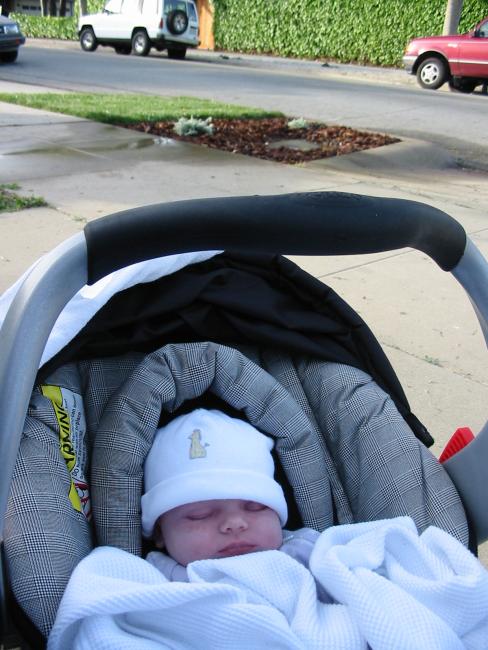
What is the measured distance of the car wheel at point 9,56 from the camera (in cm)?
1617

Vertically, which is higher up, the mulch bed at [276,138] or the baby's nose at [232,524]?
the mulch bed at [276,138]

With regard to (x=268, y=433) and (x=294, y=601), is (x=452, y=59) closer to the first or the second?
(x=268, y=433)

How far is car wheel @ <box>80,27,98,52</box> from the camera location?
22234 millimetres

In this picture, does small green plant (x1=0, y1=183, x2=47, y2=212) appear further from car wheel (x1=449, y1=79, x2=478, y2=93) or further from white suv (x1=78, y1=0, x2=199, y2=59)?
white suv (x1=78, y1=0, x2=199, y2=59)

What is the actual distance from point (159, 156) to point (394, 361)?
14.6ft

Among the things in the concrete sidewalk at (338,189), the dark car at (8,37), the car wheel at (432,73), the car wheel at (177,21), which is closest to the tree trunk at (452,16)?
the car wheel at (432,73)

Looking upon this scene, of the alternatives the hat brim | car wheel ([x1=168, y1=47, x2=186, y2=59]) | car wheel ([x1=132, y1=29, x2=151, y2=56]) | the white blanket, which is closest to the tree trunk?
car wheel ([x1=168, y1=47, x2=186, y2=59])

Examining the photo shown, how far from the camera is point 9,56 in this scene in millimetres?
16297

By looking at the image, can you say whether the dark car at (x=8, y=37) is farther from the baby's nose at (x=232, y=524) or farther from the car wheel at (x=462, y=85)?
the baby's nose at (x=232, y=524)

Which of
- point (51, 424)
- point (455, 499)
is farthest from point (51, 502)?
point (455, 499)

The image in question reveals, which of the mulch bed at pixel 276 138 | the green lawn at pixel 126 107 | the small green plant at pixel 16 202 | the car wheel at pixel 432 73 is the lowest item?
the small green plant at pixel 16 202

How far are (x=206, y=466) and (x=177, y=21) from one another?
21027mm

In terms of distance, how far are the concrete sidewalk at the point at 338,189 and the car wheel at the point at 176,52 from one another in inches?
502

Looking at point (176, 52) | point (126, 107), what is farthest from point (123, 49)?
point (126, 107)
